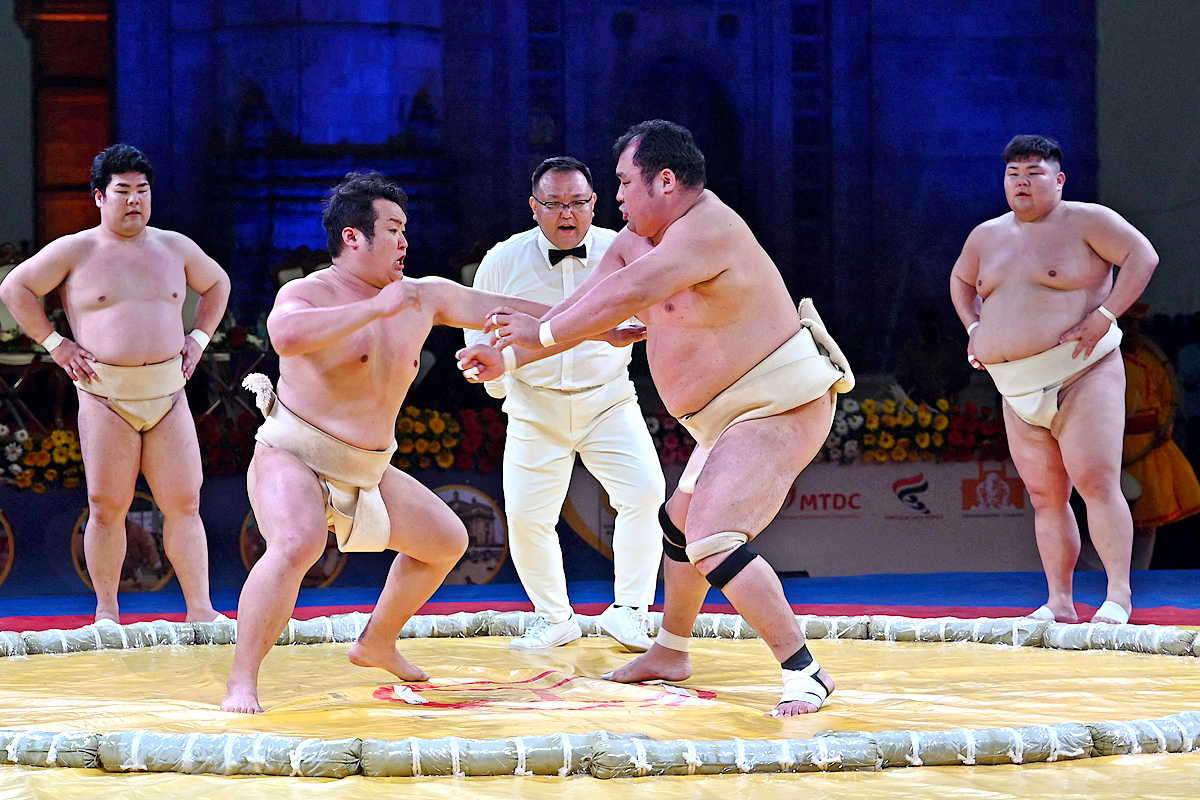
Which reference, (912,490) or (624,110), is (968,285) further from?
(624,110)

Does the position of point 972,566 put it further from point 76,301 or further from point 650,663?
point 76,301

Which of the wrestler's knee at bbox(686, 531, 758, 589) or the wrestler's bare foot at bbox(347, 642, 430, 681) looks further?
the wrestler's bare foot at bbox(347, 642, 430, 681)

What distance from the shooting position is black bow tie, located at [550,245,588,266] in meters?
3.87

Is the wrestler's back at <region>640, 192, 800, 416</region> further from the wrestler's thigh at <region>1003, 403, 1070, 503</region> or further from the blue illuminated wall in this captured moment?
the blue illuminated wall

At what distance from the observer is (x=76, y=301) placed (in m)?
4.08

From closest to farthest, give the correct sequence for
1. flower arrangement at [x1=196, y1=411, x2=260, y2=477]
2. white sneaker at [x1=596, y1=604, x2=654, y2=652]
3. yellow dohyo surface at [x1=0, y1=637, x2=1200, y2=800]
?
1. yellow dohyo surface at [x1=0, y1=637, x2=1200, y2=800]
2. white sneaker at [x1=596, y1=604, x2=654, y2=652]
3. flower arrangement at [x1=196, y1=411, x2=260, y2=477]

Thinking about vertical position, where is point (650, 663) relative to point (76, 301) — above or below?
below

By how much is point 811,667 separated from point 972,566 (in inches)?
148

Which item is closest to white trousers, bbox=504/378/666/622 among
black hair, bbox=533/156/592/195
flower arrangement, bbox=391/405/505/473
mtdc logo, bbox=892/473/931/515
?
black hair, bbox=533/156/592/195

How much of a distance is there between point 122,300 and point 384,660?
1.71 metres

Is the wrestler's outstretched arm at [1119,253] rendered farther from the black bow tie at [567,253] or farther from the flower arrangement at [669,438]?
the flower arrangement at [669,438]

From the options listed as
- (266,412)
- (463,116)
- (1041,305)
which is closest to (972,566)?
(1041,305)

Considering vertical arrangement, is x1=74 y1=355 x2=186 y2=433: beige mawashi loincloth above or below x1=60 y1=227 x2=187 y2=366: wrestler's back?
below

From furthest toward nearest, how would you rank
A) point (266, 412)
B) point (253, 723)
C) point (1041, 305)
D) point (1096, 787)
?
1. point (1041, 305)
2. point (266, 412)
3. point (253, 723)
4. point (1096, 787)
